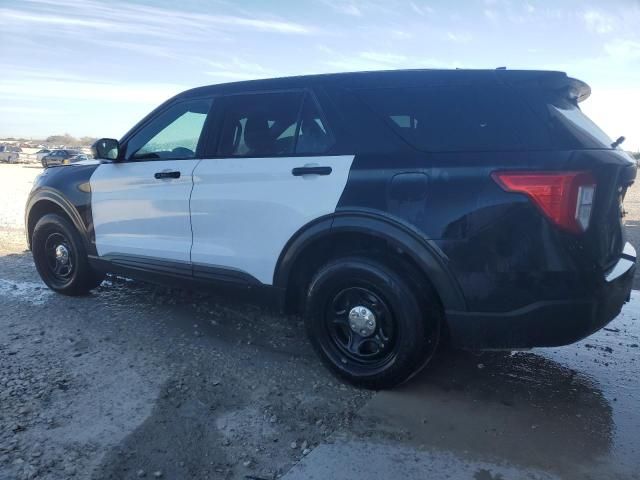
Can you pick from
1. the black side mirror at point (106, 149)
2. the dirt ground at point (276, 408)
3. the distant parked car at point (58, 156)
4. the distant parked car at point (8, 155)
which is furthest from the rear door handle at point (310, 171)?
the distant parked car at point (8, 155)

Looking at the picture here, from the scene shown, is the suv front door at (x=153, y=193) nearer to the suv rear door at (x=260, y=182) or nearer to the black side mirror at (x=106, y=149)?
the black side mirror at (x=106, y=149)

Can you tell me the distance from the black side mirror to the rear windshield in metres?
2.38

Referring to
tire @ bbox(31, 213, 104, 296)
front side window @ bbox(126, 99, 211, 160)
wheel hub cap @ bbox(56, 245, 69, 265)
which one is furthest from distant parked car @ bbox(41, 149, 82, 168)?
front side window @ bbox(126, 99, 211, 160)

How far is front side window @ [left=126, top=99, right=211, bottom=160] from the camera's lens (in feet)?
13.5

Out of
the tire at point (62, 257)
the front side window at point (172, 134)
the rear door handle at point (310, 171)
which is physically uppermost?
the front side window at point (172, 134)

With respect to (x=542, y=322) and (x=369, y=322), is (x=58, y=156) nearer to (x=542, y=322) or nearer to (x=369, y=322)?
(x=369, y=322)

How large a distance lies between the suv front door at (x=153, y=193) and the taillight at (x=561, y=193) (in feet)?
7.73

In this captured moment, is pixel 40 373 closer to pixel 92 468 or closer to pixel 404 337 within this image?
pixel 92 468

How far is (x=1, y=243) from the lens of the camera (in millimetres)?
7801

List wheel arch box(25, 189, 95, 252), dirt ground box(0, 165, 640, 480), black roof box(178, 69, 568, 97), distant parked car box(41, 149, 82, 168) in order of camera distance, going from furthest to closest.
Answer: distant parked car box(41, 149, 82, 168), wheel arch box(25, 189, 95, 252), black roof box(178, 69, 568, 97), dirt ground box(0, 165, 640, 480)

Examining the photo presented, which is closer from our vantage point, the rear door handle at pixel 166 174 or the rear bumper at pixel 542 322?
the rear bumper at pixel 542 322

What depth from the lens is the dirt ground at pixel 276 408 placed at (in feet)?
8.58

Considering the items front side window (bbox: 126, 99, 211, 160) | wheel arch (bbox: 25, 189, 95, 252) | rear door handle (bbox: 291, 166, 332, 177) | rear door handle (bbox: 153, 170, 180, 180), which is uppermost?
front side window (bbox: 126, 99, 211, 160)

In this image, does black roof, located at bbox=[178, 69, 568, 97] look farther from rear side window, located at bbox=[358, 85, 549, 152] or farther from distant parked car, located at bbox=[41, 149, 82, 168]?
distant parked car, located at bbox=[41, 149, 82, 168]
